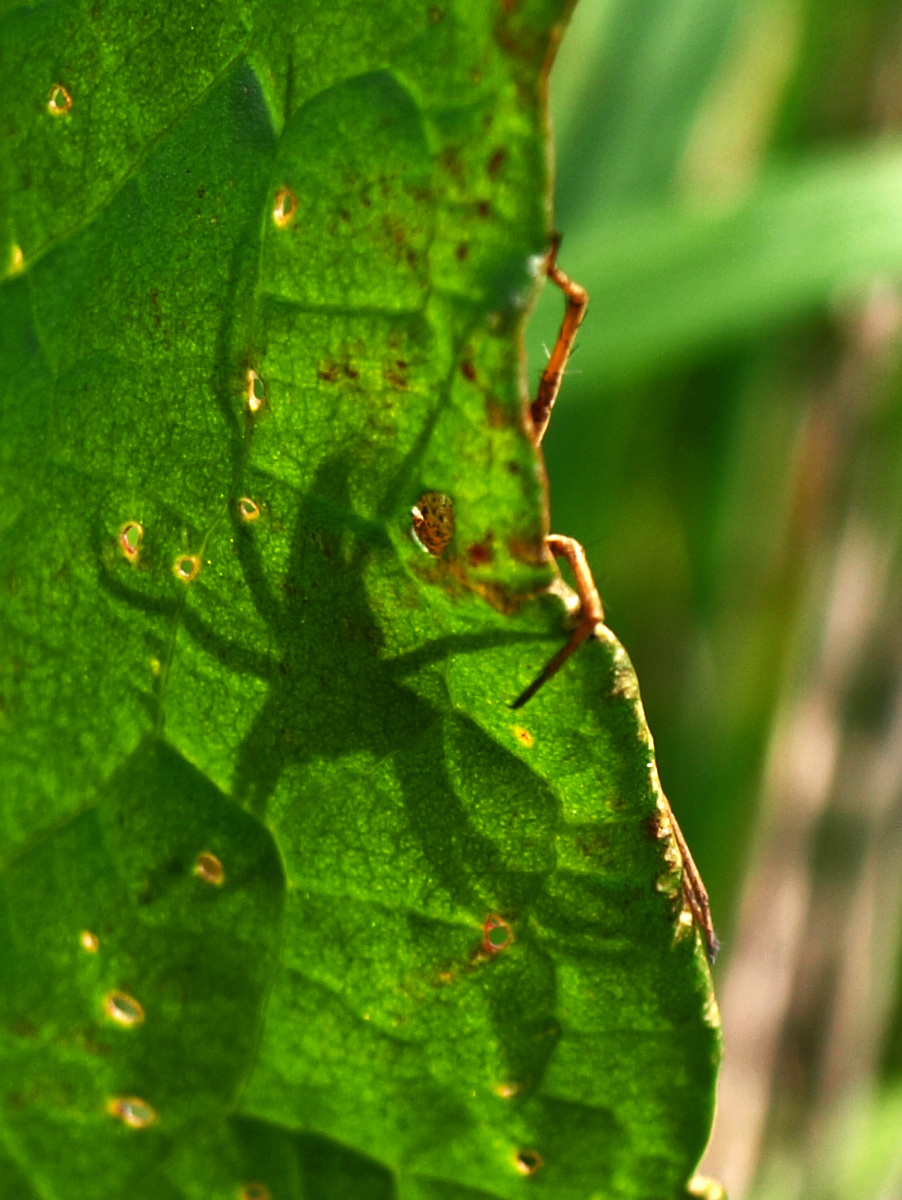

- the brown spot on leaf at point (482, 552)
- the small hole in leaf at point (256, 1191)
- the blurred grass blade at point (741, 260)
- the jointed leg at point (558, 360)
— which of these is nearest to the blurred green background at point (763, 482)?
the blurred grass blade at point (741, 260)

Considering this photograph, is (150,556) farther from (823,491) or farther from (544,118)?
(823,491)

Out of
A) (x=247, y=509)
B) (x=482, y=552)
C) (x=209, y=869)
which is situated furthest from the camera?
(x=209, y=869)

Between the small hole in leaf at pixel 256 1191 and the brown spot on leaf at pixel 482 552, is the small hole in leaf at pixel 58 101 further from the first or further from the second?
the small hole in leaf at pixel 256 1191

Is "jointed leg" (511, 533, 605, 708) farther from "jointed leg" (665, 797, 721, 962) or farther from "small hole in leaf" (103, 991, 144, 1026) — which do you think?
"small hole in leaf" (103, 991, 144, 1026)

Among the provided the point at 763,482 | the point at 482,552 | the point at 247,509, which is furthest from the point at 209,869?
the point at 763,482

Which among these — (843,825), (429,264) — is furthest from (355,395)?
(843,825)

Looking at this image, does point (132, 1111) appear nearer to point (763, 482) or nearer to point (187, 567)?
point (187, 567)
